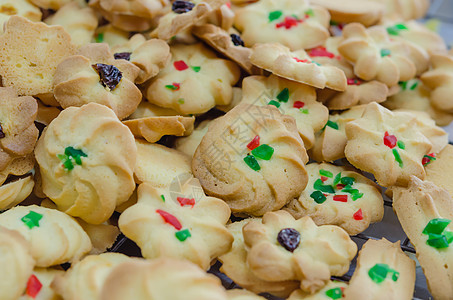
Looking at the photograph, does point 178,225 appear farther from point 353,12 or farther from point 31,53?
point 353,12

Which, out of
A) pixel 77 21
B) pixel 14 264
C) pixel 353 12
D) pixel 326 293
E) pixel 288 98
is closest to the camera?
pixel 14 264

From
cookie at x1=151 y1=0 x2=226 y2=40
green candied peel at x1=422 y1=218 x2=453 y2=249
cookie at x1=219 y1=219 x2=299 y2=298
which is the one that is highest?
cookie at x1=151 y1=0 x2=226 y2=40

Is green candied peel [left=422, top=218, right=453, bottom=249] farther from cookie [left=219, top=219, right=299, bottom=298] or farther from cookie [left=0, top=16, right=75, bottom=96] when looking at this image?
cookie [left=0, top=16, right=75, bottom=96]

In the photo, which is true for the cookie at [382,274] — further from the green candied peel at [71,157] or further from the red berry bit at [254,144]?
the green candied peel at [71,157]

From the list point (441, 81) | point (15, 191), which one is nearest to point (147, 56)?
point (15, 191)

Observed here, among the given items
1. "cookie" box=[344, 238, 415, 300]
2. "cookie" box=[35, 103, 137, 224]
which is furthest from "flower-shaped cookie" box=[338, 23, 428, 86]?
"cookie" box=[35, 103, 137, 224]

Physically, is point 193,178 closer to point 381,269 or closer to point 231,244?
point 231,244

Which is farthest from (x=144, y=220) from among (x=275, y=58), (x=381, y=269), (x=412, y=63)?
(x=412, y=63)
